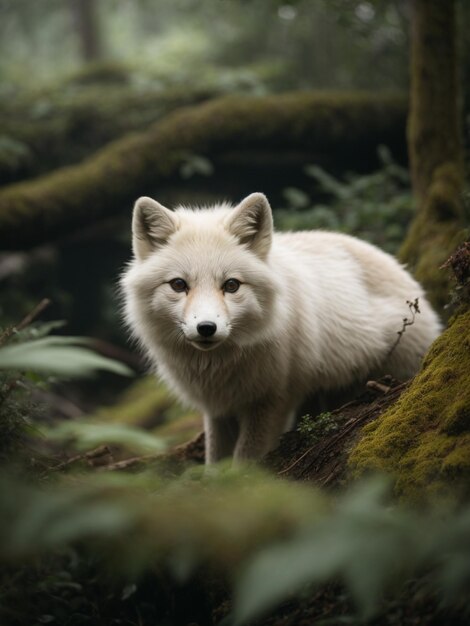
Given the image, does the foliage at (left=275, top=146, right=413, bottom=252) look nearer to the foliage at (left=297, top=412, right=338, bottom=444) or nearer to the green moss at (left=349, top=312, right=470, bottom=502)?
the foliage at (left=297, top=412, right=338, bottom=444)

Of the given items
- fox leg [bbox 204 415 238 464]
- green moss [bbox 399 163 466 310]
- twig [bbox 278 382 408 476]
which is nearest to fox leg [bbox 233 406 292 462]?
fox leg [bbox 204 415 238 464]

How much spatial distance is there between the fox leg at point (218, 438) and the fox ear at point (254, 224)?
1.35m

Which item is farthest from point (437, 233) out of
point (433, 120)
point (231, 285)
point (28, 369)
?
point (28, 369)

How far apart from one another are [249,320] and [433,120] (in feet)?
12.6

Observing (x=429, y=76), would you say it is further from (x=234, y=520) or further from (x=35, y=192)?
(x=234, y=520)

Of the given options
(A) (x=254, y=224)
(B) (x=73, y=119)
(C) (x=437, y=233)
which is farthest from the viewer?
(B) (x=73, y=119)

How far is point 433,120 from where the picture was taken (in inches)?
261

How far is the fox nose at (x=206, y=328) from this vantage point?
369cm

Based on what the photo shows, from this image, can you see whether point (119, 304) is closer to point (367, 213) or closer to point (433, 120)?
point (433, 120)

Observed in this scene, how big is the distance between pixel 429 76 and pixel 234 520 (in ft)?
20.5

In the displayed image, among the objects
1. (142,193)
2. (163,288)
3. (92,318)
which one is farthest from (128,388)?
(163,288)

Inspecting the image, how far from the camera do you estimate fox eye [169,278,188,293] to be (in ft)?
13.5

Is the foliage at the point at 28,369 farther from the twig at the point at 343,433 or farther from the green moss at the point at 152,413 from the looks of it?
the green moss at the point at 152,413

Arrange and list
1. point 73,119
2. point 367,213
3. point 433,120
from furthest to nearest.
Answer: point 73,119
point 367,213
point 433,120
